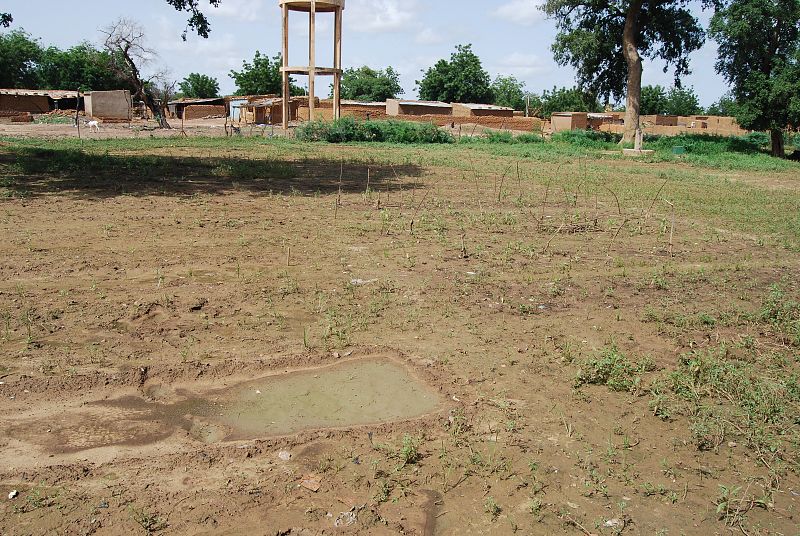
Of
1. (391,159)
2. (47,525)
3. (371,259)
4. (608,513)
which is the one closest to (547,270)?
(371,259)

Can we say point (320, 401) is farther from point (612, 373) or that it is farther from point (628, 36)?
point (628, 36)

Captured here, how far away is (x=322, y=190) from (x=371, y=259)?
5643 mm

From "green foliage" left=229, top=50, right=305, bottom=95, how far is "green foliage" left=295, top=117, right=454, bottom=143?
3034 cm

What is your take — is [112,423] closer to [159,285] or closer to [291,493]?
[291,493]

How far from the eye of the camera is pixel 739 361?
583 centimetres

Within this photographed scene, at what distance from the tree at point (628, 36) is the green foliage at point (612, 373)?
94.2 feet

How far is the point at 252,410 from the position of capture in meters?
4.84

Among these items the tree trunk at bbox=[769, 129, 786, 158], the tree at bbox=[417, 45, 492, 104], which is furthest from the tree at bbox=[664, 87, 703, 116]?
the tree trunk at bbox=[769, 129, 786, 158]

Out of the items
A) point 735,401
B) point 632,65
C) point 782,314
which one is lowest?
point 735,401

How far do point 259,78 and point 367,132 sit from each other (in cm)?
3216

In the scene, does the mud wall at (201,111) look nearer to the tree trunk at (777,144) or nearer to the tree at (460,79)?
the tree at (460,79)

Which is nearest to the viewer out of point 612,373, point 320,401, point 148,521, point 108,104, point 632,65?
point 148,521

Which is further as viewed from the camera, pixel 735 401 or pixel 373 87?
pixel 373 87

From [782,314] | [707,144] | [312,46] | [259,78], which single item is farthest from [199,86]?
[782,314]
